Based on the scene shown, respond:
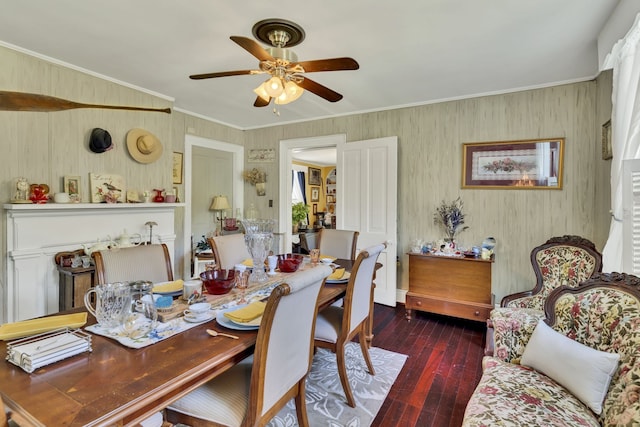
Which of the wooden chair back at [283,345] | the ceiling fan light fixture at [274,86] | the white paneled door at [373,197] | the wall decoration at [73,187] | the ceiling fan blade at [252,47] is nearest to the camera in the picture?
the wooden chair back at [283,345]

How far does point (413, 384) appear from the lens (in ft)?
7.41

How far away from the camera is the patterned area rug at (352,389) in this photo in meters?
1.88

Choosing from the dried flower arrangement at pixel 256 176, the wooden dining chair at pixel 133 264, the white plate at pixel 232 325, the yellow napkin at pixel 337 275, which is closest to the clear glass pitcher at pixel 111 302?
the white plate at pixel 232 325

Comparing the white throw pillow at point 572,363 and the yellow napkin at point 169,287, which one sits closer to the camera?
the white throw pillow at point 572,363

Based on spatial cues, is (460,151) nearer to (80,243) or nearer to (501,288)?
(501,288)

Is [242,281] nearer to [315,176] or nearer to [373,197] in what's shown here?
[373,197]

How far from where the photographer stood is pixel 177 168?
4152 millimetres

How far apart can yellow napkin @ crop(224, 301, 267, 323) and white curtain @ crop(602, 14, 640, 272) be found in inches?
80.3

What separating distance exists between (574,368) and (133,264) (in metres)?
2.39

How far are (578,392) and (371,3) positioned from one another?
2.29 metres

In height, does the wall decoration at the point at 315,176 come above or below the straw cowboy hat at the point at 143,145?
above

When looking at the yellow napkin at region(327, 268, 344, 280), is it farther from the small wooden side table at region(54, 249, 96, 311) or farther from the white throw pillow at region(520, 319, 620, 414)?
the small wooden side table at region(54, 249, 96, 311)

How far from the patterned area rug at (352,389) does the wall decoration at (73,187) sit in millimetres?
2617

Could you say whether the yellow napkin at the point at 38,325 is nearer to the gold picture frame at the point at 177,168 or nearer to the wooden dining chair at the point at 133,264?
the wooden dining chair at the point at 133,264
